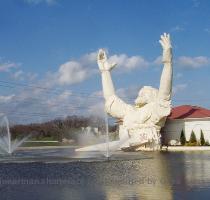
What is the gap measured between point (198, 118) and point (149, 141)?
22.5 feet

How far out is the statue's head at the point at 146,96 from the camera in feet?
130

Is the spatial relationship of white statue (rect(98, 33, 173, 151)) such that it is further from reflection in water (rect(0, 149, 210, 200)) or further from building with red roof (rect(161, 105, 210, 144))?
reflection in water (rect(0, 149, 210, 200))

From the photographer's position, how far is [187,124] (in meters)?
43.4

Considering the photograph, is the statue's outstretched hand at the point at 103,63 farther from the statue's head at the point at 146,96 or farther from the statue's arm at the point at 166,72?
the statue's arm at the point at 166,72

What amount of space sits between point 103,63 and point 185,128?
986 centimetres

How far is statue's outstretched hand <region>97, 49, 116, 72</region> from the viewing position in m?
43.1

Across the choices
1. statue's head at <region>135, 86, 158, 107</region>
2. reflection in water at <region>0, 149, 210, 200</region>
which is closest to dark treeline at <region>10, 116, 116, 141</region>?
statue's head at <region>135, 86, 158, 107</region>

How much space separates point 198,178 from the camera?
15672mm

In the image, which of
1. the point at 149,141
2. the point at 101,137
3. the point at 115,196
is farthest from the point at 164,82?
the point at 115,196

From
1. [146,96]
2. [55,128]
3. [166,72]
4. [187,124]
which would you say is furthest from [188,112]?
[55,128]

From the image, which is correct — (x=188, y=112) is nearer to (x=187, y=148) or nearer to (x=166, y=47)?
(x=187, y=148)

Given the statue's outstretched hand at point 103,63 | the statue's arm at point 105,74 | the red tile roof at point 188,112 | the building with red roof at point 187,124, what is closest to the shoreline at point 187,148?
the building with red roof at point 187,124

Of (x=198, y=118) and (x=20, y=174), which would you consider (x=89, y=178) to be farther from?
(x=198, y=118)

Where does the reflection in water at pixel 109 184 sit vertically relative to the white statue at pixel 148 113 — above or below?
below
